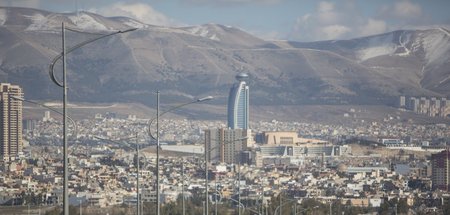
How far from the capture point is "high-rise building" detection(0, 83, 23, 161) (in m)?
163

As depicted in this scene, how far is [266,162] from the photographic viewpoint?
18212cm

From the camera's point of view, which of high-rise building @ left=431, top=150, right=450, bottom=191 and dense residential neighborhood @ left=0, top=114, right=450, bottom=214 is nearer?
dense residential neighborhood @ left=0, top=114, right=450, bottom=214

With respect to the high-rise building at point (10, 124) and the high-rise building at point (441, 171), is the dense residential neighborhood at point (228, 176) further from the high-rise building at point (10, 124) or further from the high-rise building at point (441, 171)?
the high-rise building at point (10, 124)

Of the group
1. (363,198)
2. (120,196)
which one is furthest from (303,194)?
(120,196)

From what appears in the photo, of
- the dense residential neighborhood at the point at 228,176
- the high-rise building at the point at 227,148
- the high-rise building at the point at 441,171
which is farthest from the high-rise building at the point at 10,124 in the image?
the high-rise building at the point at 441,171

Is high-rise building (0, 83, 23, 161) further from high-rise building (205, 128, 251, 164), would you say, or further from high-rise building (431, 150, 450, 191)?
high-rise building (431, 150, 450, 191)

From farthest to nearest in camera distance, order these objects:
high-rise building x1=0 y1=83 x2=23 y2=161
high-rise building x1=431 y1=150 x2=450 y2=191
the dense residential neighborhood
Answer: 1. high-rise building x1=0 y1=83 x2=23 y2=161
2. high-rise building x1=431 y1=150 x2=450 y2=191
3. the dense residential neighborhood

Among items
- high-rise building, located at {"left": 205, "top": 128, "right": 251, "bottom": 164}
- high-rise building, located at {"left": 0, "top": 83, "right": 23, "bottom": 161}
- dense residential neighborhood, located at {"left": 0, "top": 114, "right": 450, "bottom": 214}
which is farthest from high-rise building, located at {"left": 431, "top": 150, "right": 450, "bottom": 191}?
high-rise building, located at {"left": 0, "top": 83, "right": 23, "bottom": 161}

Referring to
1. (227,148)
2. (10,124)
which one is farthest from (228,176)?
(227,148)

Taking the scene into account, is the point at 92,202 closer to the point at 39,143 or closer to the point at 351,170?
the point at 351,170

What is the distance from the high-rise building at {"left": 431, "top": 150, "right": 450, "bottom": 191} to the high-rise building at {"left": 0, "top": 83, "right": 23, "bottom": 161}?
136 feet

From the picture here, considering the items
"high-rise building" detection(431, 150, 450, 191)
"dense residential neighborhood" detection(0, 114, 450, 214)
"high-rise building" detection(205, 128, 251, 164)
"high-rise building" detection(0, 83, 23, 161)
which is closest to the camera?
"dense residential neighborhood" detection(0, 114, 450, 214)

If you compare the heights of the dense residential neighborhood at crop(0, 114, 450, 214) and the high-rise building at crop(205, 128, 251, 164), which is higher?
the high-rise building at crop(205, 128, 251, 164)

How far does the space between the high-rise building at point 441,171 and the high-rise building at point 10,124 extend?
136 feet
